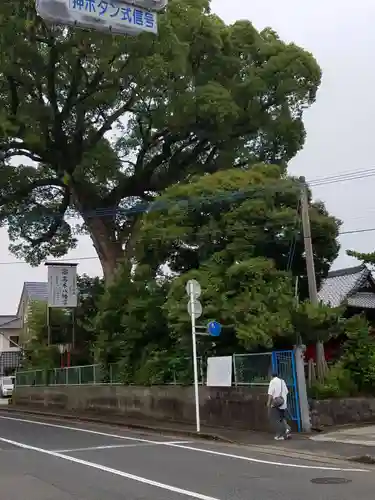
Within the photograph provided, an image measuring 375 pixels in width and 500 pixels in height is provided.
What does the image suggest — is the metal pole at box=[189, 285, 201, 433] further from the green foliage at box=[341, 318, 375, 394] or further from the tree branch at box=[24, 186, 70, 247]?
the tree branch at box=[24, 186, 70, 247]

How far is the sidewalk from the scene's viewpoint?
1195 cm

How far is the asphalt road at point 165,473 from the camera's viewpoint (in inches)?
330

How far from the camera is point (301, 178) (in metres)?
17.6

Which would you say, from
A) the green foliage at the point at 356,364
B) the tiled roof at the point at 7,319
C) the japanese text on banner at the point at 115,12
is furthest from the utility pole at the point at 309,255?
the tiled roof at the point at 7,319

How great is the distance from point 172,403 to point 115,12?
35.7ft

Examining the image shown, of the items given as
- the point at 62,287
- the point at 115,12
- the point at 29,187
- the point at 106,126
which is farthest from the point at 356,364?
the point at 29,187

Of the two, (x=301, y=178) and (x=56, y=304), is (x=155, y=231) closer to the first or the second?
(x=301, y=178)

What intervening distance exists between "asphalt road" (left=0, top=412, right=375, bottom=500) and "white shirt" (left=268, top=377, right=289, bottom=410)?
1.33 meters

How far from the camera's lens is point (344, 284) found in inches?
1033

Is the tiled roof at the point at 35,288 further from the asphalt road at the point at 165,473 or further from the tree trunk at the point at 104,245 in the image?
the asphalt road at the point at 165,473

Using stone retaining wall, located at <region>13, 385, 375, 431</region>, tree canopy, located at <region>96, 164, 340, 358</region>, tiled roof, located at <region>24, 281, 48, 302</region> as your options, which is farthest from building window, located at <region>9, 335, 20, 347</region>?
tree canopy, located at <region>96, 164, 340, 358</region>

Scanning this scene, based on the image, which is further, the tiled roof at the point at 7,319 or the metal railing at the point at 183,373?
the tiled roof at the point at 7,319

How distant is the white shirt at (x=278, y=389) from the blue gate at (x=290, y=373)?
1008mm

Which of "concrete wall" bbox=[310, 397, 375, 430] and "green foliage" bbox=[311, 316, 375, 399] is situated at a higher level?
"green foliage" bbox=[311, 316, 375, 399]
